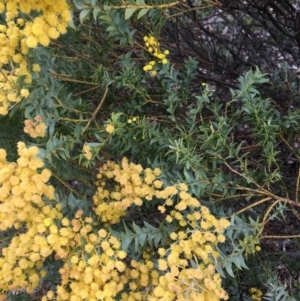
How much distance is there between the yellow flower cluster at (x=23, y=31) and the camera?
1213mm

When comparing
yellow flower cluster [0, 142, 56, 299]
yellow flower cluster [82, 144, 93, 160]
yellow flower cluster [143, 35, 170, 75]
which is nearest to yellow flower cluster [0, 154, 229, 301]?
yellow flower cluster [0, 142, 56, 299]

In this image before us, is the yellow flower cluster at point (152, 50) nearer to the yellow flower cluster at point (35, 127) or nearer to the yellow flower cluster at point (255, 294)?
the yellow flower cluster at point (35, 127)

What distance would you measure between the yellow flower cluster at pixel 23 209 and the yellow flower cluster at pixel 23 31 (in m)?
0.22

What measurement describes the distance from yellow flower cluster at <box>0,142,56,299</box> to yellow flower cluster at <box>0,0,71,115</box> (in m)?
0.22

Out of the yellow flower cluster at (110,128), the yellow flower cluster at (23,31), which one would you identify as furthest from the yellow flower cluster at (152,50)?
the yellow flower cluster at (23,31)

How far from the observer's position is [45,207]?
143 centimetres

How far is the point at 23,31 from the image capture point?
1.27m

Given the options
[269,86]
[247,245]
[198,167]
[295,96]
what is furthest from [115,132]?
[269,86]

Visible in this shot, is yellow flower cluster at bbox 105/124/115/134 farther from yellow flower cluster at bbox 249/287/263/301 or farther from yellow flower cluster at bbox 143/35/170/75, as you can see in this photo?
yellow flower cluster at bbox 249/287/263/301

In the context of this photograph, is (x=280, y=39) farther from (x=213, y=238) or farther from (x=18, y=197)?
(x=18, y=197)

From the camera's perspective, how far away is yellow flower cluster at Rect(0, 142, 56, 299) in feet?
4.21

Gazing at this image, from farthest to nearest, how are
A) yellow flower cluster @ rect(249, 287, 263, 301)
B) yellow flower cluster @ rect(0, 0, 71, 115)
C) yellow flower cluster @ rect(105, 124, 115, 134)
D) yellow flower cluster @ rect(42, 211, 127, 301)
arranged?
yellow flower cluster @ rect(249, 287, 263, 301)
yellow flower cluster @ rect(105, 124, 115, 134)
yellow flower cluster @ rect(42, 211, 127, 301)
yellow flower cluster @ rect(0, 0, 71, 115)

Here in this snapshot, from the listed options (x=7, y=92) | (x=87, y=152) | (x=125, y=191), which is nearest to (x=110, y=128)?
(x=87, y=152)

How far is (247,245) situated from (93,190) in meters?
0.68
